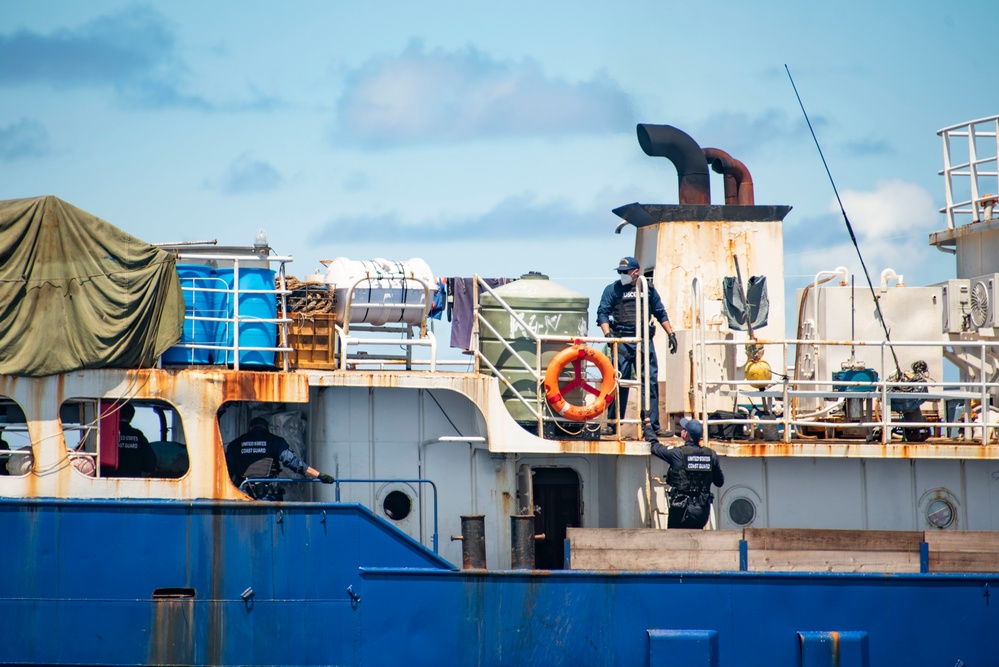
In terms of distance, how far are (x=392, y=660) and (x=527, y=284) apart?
14.4 ft

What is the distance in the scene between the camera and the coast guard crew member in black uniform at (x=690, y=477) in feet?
39.8

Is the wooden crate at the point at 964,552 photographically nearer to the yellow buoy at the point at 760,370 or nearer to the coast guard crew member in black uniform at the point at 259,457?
the yellow buoy at the point at 760,370

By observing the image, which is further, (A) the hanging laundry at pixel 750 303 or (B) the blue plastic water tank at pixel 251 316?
(A) the hanging laundry at pixel 750 303

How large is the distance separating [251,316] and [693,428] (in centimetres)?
469

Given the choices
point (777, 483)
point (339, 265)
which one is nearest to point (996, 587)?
point (777, 483)

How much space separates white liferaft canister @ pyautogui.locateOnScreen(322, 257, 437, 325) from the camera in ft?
42.7

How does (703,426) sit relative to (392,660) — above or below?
above

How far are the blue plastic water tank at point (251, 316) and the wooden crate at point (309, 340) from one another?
0.31 meters

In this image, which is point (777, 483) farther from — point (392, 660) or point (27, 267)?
point (27, 267)

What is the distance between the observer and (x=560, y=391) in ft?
41.6

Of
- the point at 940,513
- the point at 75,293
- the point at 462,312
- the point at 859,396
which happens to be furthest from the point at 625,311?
the point at 75,293

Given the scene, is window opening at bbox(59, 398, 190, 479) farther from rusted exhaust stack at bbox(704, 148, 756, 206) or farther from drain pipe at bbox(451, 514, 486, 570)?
rusted exhaust stack at bbox(704, 148, 756, 206)

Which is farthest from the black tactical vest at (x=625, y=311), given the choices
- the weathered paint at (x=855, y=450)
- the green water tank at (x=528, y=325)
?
the weathered paint at (x=855, y=450)

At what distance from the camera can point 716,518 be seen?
12945mm
